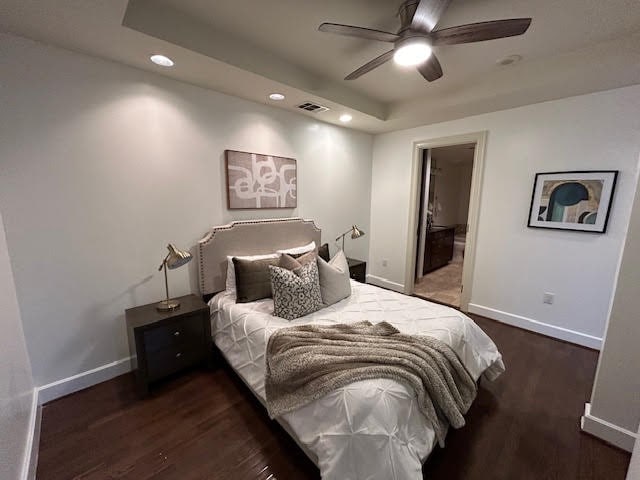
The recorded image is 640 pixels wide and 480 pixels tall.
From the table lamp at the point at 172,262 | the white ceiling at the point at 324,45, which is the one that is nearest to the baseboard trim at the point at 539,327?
the white ceiling at the point at 324,45

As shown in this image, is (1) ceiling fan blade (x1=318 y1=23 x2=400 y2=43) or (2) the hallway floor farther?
(2) the hallway floor

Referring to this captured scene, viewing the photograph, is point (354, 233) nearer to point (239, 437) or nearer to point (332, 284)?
point (332, 284)

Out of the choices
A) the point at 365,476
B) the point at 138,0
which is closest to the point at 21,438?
the point at 365,476

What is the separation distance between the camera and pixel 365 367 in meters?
1.33

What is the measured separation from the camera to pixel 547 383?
82.9 inches

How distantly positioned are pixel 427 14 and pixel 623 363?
226cm

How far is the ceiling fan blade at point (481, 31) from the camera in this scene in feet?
4.49

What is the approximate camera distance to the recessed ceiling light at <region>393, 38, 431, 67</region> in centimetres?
157

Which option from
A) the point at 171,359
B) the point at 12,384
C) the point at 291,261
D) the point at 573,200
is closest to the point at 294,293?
the point at 291,261

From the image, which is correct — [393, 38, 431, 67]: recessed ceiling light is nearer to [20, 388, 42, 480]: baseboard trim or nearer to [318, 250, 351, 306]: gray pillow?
[318, 250, 351, 306]: gray pillow

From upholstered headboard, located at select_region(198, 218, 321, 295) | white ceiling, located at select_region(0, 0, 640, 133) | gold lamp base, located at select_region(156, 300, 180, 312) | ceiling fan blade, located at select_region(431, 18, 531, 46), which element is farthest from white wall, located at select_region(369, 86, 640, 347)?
gold lamp base, located at select_region(156, 300, 180, 312)

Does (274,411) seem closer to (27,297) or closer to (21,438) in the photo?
(21,438)

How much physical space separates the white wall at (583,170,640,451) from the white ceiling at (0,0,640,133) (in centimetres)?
126

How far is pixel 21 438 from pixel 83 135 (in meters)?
1.79
